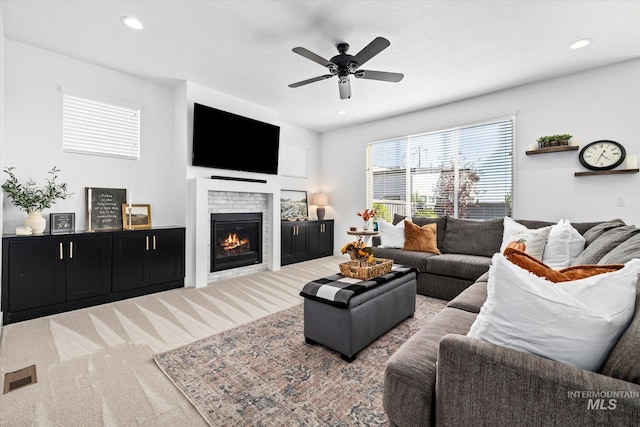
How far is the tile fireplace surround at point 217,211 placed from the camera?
12.7 feet

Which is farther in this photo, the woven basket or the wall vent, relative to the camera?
the woven basket

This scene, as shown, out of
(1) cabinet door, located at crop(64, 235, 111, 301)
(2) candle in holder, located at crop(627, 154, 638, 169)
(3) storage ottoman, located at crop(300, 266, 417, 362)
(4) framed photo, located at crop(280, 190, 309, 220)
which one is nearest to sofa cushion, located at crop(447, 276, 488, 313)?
(3) storage ottoman, located at crop(300, 266, 417, 362)

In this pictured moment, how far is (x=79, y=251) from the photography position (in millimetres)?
3023

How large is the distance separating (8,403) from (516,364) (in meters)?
2.56

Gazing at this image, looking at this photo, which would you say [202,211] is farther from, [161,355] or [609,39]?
[609,39]

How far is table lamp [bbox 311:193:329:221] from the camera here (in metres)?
6.11

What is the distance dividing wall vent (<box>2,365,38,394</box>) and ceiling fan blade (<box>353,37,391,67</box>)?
135 inches

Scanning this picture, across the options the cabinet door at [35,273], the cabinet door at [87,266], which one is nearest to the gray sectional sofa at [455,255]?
the cabinet door at [87,266]

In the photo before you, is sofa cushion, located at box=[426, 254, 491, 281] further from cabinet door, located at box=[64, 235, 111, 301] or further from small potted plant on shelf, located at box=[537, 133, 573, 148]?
cabinet door, located at box=[64, 235, 111, 301]

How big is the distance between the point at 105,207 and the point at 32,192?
67cm

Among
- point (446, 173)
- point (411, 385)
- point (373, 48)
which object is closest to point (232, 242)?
point (373, 48)

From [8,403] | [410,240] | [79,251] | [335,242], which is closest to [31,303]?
[79,251]

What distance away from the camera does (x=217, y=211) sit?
4285mm

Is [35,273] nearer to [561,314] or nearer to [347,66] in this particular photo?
[347,66]
